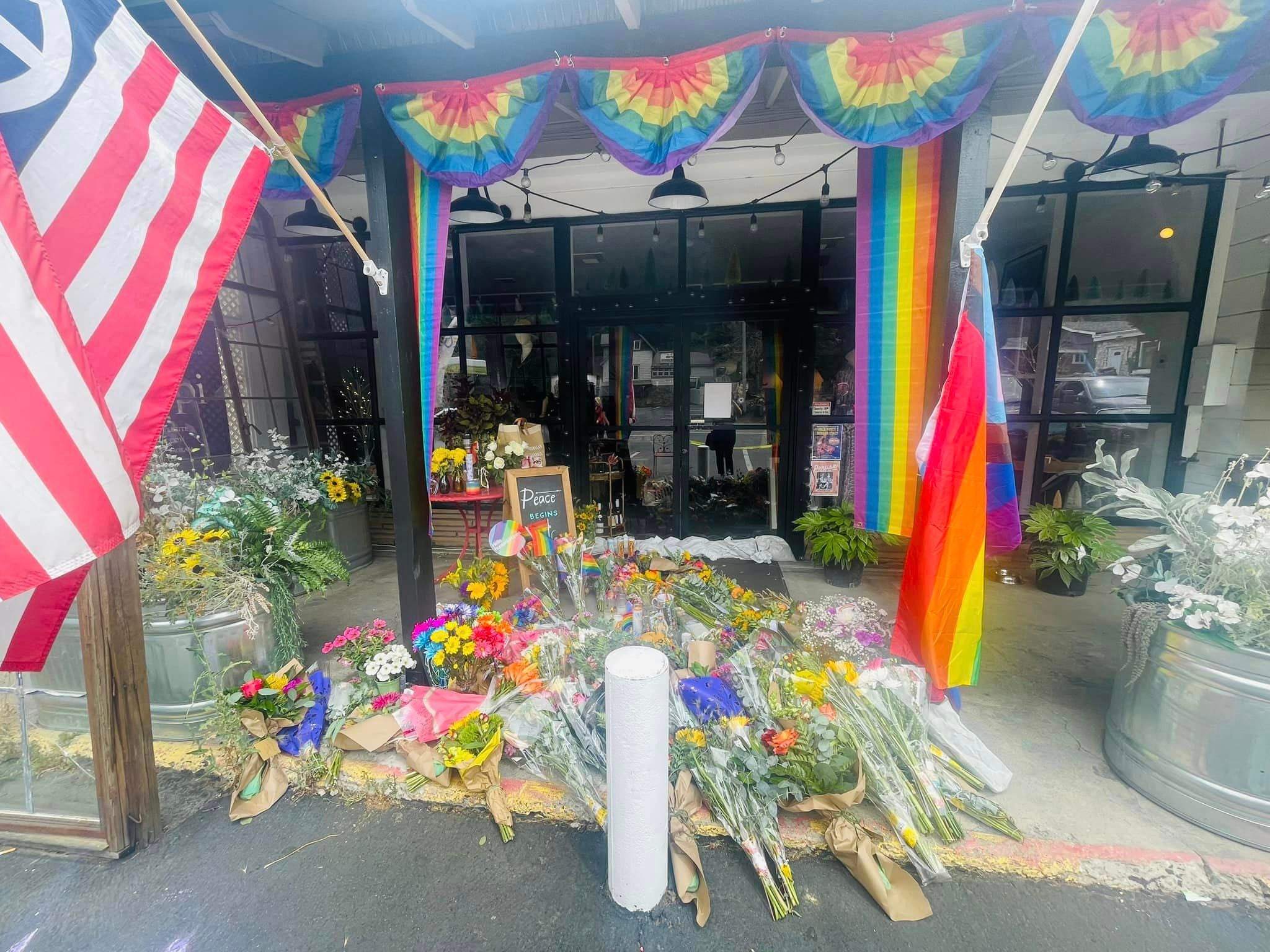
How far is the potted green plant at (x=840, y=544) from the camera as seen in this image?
15.3 ft

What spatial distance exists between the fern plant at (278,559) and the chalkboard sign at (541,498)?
144cm

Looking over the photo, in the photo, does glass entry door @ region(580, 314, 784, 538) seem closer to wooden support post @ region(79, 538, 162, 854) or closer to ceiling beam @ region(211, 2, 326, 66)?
ceiling beam @ region(211, 2, 326, 66)

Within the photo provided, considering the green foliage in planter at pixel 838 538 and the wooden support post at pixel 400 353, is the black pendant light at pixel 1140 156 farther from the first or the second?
the wooden support post at pixel 400 353

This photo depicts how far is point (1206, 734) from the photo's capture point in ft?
6.84

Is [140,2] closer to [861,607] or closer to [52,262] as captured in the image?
[52,262]

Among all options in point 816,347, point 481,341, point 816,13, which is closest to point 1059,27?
point 816,13

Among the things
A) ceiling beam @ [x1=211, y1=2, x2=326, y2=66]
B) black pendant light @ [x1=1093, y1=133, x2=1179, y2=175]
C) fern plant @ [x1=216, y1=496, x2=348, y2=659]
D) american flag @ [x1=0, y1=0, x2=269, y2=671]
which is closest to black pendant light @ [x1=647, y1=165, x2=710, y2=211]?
ceiling beam @ [x1=211, y1=2, x2=326, y2=66]

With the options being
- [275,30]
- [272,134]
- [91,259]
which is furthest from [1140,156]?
[91,259]

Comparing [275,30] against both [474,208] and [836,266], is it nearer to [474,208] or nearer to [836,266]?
[474,208]

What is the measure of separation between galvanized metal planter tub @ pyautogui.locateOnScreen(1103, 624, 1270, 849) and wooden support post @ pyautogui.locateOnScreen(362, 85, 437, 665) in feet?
11.7

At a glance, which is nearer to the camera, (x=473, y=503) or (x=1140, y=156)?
(x=1140, y=156)

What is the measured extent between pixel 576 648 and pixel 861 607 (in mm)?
1707

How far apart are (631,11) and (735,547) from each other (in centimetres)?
433

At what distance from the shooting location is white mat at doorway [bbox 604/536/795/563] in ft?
17.5
